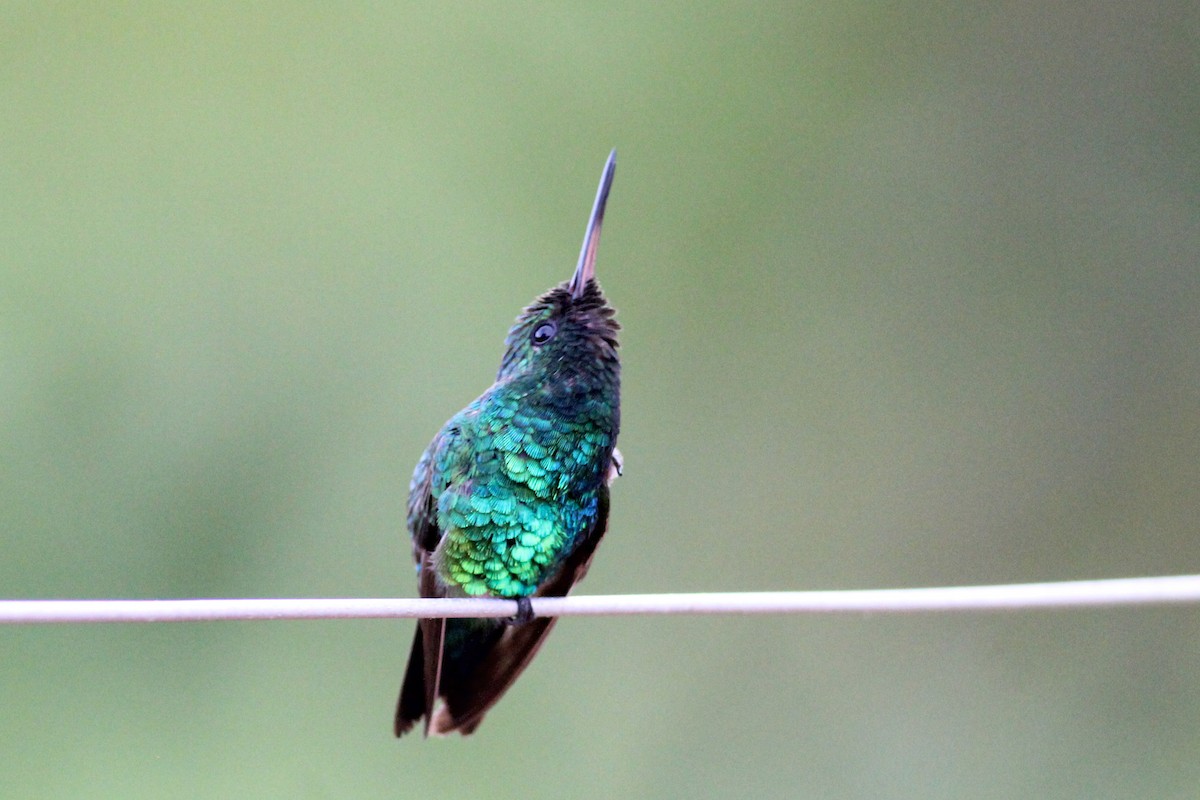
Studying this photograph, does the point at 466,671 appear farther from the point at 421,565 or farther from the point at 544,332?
the point at 544,332

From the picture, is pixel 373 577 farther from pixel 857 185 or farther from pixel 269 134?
pixel 857 185

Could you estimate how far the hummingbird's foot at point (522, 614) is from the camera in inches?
55.3

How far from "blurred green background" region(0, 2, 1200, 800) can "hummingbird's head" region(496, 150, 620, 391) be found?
3.93 feet

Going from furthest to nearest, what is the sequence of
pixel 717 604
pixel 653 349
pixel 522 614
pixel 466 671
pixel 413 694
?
pixel 653 349 < pixel 466 671 < pixel 413 694 < pixel 522 614 < pixel 717 604

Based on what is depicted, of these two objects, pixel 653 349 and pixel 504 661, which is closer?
pixel 504 661

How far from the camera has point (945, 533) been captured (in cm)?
323

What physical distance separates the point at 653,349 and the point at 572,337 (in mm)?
1524

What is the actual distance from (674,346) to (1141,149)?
5.19 ft

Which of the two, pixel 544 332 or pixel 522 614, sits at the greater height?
pixel 544 332

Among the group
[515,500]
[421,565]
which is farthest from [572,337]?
[421,565]

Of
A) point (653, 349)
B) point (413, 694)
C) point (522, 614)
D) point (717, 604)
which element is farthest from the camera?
point (653, 349)

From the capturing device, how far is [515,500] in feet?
5.30

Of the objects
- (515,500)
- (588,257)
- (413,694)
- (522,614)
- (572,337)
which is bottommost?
(413,694)

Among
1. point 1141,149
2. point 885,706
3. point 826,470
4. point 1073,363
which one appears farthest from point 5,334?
point 1141,149
